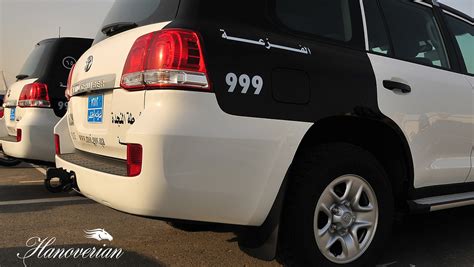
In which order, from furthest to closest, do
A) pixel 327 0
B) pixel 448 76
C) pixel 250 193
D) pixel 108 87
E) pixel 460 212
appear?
1. pixel 460 212
2. pixel 448 76
3. pixel 327 0
4. pixel 108 87
5. pixel 250 193

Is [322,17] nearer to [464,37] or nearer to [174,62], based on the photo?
[174,62]

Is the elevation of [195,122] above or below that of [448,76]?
below

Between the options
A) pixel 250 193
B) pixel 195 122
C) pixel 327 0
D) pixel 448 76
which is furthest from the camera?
pixel 448 76

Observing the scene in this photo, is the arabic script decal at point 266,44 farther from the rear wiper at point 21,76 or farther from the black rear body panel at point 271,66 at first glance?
the rear wiper at point 21,76

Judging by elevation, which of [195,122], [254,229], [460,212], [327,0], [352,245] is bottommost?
[460,212]

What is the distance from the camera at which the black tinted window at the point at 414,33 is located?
330 cm

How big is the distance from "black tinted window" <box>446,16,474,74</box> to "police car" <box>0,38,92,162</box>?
399cm

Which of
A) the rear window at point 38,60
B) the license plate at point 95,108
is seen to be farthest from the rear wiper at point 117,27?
the rear window at point 38,60

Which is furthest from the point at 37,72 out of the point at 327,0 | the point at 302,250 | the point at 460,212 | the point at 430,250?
the point at 460,212

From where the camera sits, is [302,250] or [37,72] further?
[37,72]

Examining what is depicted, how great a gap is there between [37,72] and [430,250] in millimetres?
4485

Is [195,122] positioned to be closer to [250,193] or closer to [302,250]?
[250,193]

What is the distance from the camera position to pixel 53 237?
3.71 m

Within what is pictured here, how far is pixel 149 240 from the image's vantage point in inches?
144
